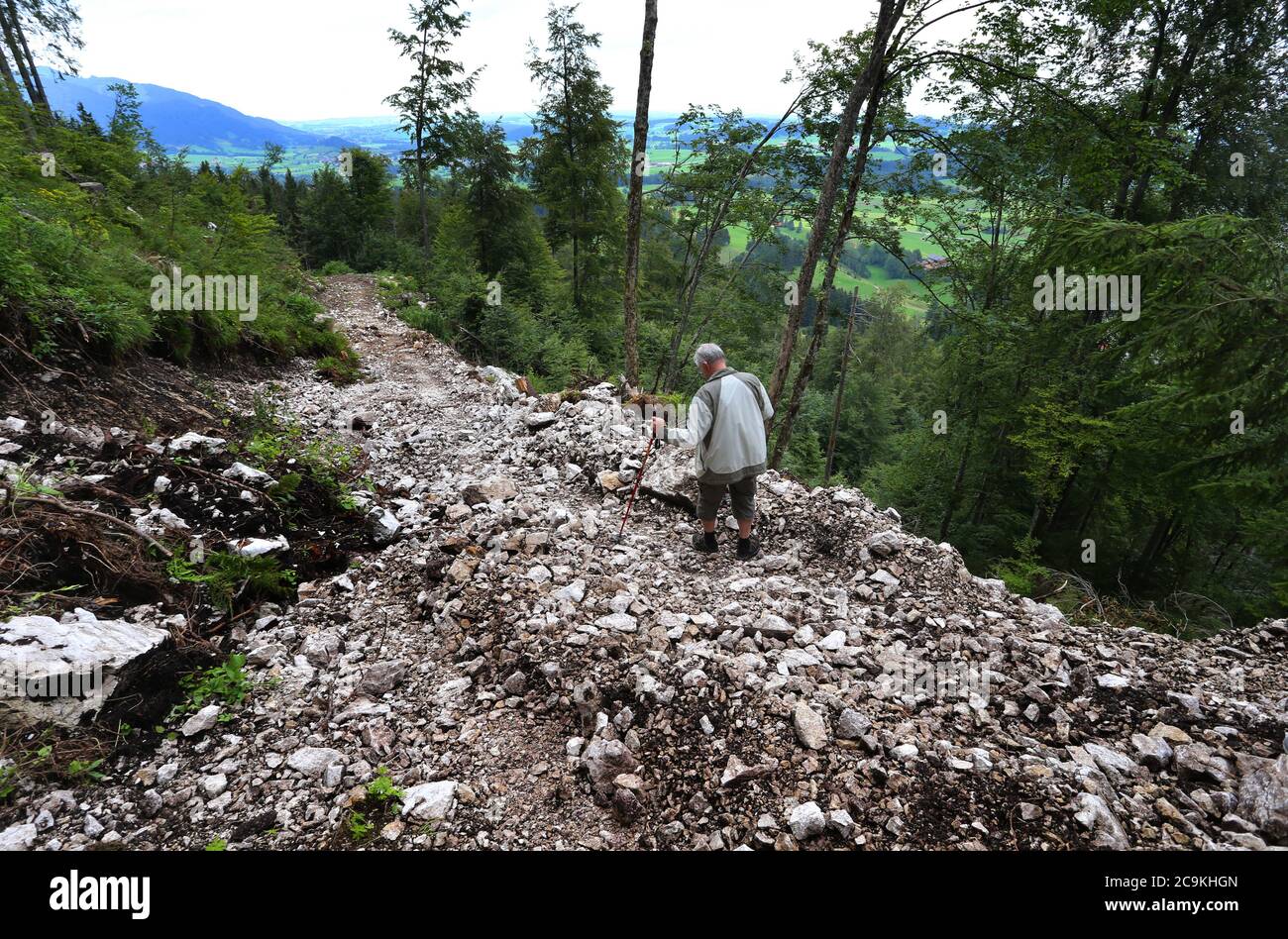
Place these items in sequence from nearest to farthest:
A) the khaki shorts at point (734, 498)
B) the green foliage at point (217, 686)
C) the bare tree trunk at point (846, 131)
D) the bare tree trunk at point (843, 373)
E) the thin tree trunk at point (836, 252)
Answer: the green foliage at point (217, 686)
the khaki shorts at point (734, 498)
the bare tree trunk at point (846, 131)
the thin tree trunk at point (836, 252)
the bare tree trunk at point (843, 373)

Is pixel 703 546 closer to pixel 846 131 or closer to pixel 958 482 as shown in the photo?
pixel 846 131

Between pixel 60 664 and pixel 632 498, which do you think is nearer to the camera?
pixel 60 664

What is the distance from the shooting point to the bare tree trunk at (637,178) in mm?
8695

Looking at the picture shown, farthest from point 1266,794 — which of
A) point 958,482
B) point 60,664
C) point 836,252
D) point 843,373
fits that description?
point 843,373

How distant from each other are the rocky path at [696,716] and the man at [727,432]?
803 millimetres

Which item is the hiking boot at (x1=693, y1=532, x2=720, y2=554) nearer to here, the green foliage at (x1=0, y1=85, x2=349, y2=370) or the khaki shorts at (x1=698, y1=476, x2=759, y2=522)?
the khaki shorts at (x1=698, y1=476, x2=759, y2=522)

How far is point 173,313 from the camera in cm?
774

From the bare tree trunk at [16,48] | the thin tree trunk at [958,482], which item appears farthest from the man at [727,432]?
the bare tree trunk at [16,48]

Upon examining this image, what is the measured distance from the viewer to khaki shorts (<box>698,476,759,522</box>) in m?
5.59

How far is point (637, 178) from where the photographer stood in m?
9.40

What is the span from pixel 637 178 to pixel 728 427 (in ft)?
21.4

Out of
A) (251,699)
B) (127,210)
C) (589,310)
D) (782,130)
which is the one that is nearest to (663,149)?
(782,130)

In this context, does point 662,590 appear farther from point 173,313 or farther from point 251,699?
point 173,313

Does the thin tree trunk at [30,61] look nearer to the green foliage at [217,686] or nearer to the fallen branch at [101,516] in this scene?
the fallen branch at [101,516]
